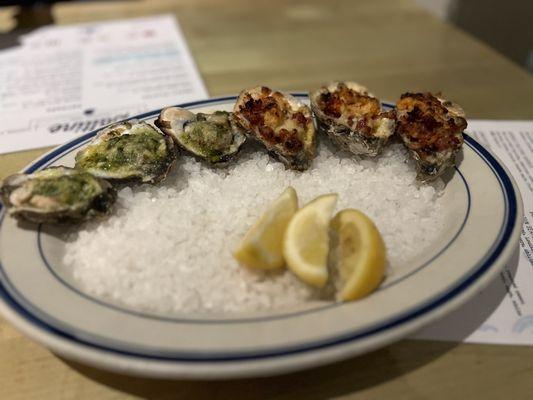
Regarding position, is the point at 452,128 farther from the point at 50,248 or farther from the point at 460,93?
the point at 50,248

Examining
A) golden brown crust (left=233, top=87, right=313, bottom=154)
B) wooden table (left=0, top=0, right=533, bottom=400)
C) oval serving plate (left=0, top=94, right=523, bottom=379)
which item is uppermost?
golden brown crust (left=233, top=87, right=313, bottom=154)

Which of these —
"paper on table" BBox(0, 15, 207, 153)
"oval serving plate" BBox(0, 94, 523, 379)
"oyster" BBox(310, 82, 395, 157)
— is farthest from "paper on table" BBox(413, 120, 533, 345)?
"paper on table" BBox(0, 15, 207, 153)

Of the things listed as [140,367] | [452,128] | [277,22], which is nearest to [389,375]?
[140,367]

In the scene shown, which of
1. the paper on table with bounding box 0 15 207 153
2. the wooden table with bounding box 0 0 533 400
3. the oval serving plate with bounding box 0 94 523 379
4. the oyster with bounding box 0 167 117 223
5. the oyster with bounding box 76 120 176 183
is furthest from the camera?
the paper on table with bounding box 0 15 207 153

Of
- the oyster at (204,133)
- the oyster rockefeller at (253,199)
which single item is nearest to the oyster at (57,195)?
the oyster rockefeller at (253,199)

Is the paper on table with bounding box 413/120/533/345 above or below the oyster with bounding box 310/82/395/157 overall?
below

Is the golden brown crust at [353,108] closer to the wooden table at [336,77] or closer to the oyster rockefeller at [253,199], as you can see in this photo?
the oyster rockefeller at [253,199]

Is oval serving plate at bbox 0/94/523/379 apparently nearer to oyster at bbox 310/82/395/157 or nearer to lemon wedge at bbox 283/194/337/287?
lemon wedge at bbox 283/194/337/287

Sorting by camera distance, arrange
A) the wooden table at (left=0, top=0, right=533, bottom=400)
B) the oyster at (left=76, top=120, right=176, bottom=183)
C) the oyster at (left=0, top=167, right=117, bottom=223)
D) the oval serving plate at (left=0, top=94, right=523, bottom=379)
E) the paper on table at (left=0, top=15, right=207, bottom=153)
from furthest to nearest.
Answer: the paper on table at (left=0, top=15, right=207, bottom=153) → the oyster at (left=76, top=120, right=176, bottom=183) → the oyster at (left=0, top=167, right=117, bottom=223) → the wooden table at (left=0, top=0, right=533, bottom=400) → the oval serving plate at (left=0, top=94, right=523, bottom=379)
